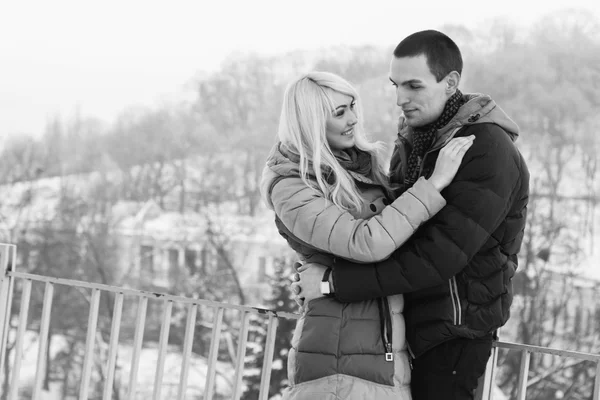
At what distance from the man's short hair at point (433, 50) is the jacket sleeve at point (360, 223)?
300 mm

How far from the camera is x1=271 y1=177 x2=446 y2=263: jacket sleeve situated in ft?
5.66

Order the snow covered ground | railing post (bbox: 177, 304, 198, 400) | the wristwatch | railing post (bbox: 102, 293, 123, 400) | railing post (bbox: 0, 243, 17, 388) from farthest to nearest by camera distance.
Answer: the snow covered ground
railing post (bbox: 0, 243, 17, 388)
railing post (bbox: 102, 293, 123, 400)
railing post (bbox: 177, 304, 198, 400)
the wristwatch

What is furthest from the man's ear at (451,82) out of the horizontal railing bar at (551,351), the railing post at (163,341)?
the railing post at (163,341)

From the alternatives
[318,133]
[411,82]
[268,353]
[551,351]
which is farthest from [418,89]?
[268,353]

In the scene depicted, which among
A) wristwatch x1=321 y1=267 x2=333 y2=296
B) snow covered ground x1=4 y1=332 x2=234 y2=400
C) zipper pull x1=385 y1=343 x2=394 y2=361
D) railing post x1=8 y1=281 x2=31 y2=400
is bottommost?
snow covered ground x1=4 y1=332 x2=234 y2=400

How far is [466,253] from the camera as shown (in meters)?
1.71

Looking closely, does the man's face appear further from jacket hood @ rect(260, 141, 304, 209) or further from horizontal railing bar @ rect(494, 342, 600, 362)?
horizontal railing bar @ rect(494, 342, 600, 362)

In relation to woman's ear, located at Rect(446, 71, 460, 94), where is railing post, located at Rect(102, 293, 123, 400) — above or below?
below

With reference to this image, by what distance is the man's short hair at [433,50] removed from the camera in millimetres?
1849

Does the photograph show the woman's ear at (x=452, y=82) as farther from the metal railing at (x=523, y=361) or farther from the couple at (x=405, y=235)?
the metal railing at (x=523, y=361)

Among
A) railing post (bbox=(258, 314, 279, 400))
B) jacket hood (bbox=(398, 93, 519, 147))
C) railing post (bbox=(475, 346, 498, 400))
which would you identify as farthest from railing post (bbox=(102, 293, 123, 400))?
jacket hood (bbox=(398, 93, 519, 147))

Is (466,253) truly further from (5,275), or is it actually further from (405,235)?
(5,275)

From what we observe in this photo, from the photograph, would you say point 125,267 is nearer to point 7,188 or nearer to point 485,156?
point 7,188

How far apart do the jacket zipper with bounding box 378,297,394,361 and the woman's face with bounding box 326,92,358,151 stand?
39 centimetres
